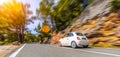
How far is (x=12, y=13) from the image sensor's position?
50.9 m

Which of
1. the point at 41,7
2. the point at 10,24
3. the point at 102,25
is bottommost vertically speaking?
the point at 102,25

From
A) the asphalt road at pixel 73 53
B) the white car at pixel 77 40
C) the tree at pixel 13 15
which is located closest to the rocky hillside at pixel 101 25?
the white car at pixel 77 40

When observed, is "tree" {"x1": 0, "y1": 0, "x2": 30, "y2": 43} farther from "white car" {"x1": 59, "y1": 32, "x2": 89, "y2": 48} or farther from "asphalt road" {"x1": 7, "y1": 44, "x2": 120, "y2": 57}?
"asphalt road" {"x1": 7, "y1": 44, "x2": 120, "y2": 57}

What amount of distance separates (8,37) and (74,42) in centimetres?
4431

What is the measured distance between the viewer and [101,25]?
25812 millimetres

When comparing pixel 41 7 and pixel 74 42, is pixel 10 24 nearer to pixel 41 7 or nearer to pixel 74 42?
pixel 41 7

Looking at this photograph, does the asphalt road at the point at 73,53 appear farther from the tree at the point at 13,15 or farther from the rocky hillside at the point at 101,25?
the tree at the point at 13,15

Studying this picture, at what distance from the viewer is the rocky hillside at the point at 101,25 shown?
22.5 metres

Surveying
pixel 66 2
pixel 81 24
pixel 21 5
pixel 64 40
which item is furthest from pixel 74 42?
pixel 21 5

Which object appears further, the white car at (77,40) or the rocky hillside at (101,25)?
the rocky hillside at (101,25)

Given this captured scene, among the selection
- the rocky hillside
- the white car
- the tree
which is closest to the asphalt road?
the white car

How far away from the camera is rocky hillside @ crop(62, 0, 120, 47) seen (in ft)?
73.9

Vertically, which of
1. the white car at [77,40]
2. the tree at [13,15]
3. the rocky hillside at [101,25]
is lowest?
the white car at [77,40]

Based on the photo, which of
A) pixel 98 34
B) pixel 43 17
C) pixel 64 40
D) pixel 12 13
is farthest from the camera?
pixel 43 17
